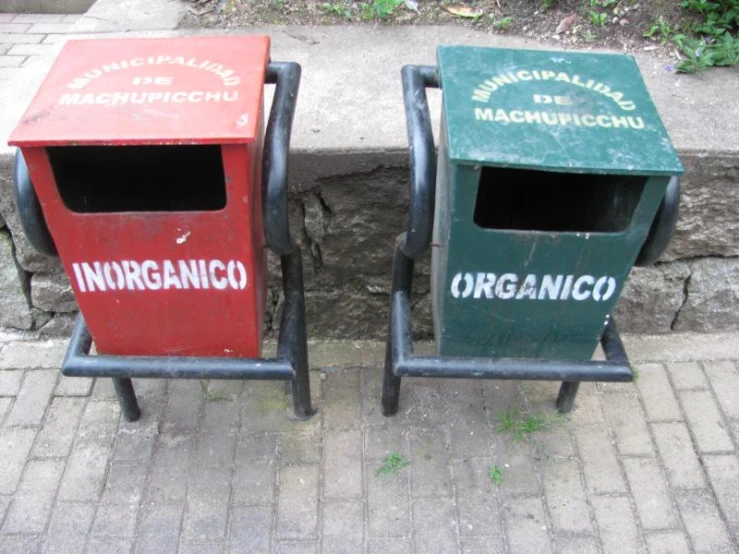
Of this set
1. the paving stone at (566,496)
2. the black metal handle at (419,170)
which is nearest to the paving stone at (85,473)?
the black metal handle at (419,170)

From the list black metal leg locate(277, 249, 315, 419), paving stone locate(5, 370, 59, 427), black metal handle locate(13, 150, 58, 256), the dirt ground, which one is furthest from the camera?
the dirt ground

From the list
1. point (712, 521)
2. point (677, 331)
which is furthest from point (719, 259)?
point (712, 521)

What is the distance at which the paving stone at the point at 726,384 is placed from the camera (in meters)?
2.40

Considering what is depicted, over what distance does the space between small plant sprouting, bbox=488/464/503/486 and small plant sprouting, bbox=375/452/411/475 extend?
27 cm

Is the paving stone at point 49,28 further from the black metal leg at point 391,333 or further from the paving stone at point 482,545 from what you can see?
the paving stone at point 482,545

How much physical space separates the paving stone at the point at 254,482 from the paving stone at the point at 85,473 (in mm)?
436

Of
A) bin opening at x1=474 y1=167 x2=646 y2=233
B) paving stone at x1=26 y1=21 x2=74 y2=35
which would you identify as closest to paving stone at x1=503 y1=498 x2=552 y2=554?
bin opening at x1=474 y1=167 x2=646 y2=233

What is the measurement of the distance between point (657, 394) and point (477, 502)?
0.83 meters

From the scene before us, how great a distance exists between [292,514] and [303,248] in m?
0.89

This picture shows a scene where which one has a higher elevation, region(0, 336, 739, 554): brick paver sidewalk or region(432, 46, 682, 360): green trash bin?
region(432, 46, 682, 360): green trash bin

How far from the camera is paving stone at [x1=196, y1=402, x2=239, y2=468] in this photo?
7.30 ft

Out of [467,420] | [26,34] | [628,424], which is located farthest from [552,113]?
[26,34]

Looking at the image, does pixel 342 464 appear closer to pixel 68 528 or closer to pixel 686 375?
pixel 68 528

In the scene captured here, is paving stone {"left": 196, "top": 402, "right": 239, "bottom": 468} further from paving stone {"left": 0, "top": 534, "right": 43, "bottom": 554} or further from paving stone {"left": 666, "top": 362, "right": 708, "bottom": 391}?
paving stone {"left": 666, "top": 362, "right": 708, "bottom": 391}
